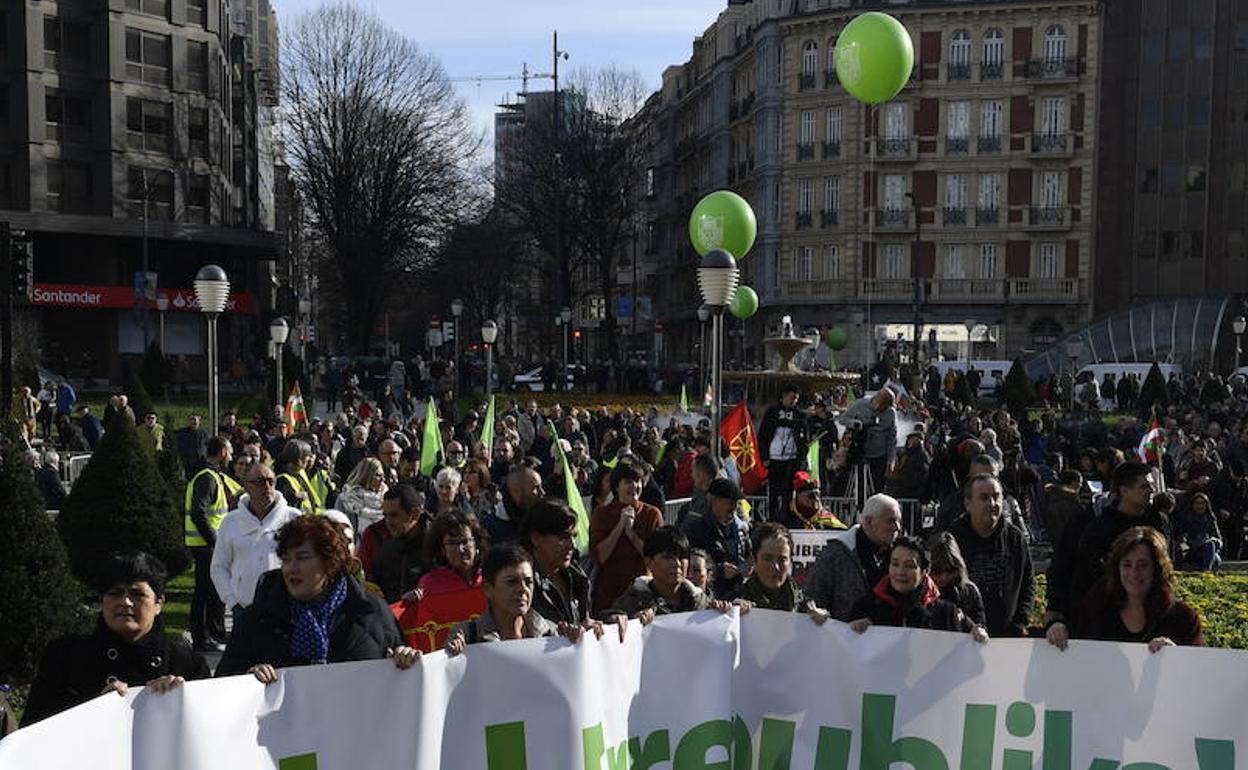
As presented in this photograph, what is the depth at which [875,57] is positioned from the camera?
1620cm

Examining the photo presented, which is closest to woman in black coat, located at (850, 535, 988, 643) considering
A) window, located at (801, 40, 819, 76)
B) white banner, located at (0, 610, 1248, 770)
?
white banner, located at (0, 610, 1248, 770)

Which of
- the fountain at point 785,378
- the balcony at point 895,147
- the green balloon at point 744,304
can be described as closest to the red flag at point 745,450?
the fountain at point 785,378

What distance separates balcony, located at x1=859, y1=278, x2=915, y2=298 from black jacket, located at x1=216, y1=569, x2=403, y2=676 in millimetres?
60391

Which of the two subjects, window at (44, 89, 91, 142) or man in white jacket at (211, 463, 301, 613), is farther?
window at (44, 89, 91, 142)

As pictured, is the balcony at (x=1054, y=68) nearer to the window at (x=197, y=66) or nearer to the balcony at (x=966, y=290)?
the balcony at (x=966, y=290)

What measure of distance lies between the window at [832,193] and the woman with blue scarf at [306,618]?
6212cm

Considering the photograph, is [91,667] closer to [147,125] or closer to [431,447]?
[431,447]

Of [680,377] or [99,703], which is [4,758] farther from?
[680,377]

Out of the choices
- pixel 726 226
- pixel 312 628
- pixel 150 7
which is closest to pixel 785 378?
pixel 726 226

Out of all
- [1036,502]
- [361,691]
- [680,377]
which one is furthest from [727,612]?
[680,377]

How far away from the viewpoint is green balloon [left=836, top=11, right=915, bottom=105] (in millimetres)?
16125

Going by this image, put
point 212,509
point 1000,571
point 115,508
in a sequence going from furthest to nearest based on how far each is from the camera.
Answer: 1. point 115,508
2. point 212,509
3. point 1000,571

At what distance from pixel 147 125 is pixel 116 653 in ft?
173

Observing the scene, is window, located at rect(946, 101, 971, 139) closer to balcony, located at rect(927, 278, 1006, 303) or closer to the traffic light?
balcony, located at rect(927, 278, 1006, 303)
